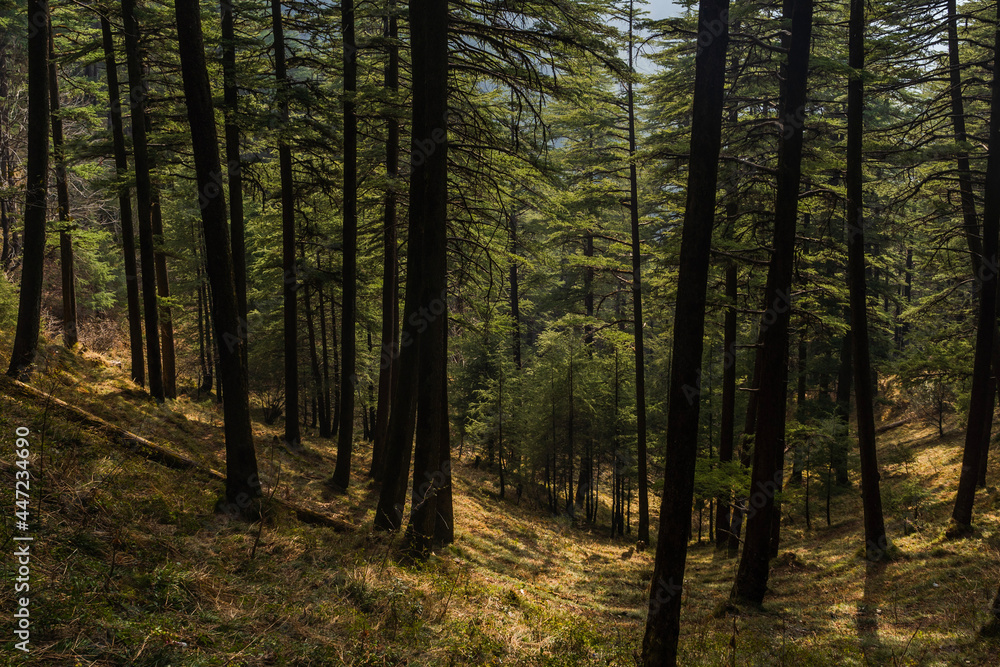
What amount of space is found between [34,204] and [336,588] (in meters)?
9.07

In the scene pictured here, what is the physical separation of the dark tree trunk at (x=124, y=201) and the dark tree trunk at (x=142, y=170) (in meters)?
0.50

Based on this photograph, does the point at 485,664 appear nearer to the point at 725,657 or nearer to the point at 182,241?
the point at 725,657

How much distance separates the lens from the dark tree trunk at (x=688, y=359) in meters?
5.54

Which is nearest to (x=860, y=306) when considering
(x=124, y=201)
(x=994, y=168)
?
(x=994, y=168)

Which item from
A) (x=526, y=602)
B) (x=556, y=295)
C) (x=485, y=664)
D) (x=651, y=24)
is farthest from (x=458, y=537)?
(x=556, y=295)

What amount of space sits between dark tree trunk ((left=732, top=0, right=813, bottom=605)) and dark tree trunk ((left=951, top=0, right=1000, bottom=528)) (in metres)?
5.70

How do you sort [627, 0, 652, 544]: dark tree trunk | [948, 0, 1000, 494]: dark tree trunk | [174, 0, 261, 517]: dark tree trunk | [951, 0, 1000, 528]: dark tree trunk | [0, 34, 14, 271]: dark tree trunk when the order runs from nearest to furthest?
[174, 0, 261, 517]: dark tree trunk → [951, 0, 1000, 528]: dark tree trunk → [948, 0, 1000, 494]: dark tree trunk → [627, 0, 652, 544]: dark tree trunk → [0, 34, 14, 271]: dark tree trunk

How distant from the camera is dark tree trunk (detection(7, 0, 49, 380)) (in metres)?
9.16

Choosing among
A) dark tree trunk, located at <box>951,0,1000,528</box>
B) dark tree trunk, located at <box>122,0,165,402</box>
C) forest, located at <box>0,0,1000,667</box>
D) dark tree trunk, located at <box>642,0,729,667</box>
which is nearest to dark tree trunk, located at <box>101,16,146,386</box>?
forest, located at <box>0,0,1000,667</box>

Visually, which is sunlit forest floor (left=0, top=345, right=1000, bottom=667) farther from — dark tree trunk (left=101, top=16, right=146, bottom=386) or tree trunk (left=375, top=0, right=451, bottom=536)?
dark tree trunk (left=101, top=16, right=146, bottom=386)

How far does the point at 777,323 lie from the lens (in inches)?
365

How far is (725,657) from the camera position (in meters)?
6.33

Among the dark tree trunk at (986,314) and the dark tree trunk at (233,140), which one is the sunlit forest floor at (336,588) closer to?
the dark tree trunk at (986,314)

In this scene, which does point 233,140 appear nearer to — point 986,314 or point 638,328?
point 638,328
